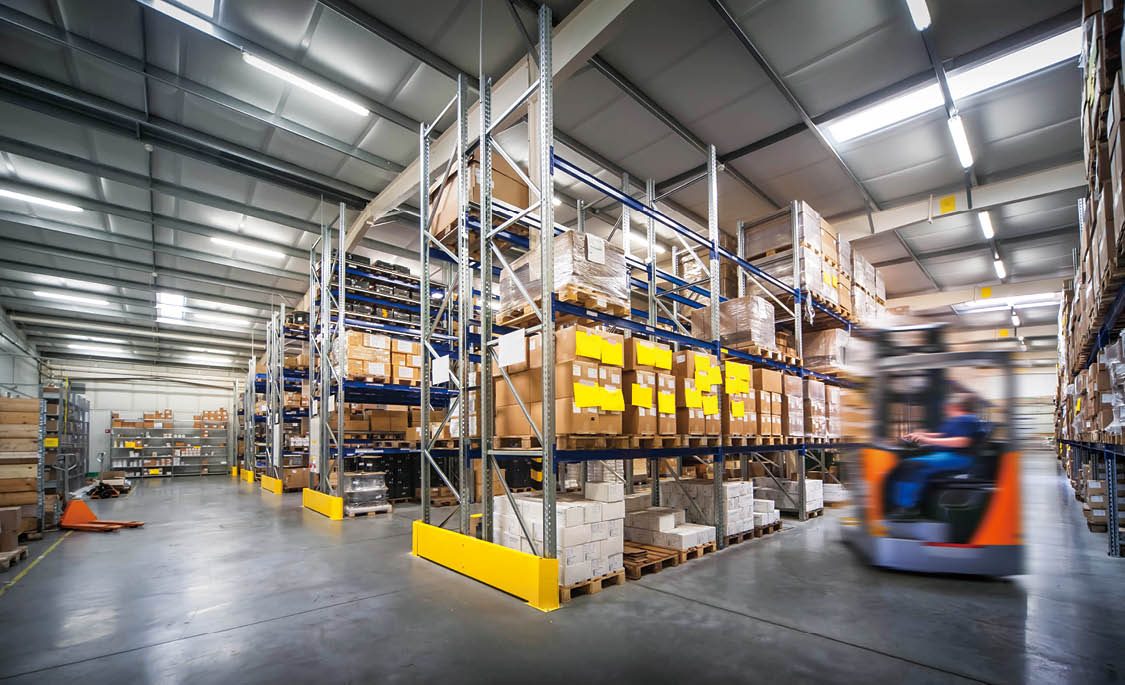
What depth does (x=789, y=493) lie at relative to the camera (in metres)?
9.23

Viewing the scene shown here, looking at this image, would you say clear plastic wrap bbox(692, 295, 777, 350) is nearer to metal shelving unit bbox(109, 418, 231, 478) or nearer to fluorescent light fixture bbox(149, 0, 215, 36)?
fluorescent light fixture bbox(149, 0, 215, 36)

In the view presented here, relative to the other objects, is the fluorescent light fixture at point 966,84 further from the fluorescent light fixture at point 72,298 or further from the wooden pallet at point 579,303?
the fluorescent light fixture at point 72,298

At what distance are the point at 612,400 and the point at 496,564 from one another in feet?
6.24

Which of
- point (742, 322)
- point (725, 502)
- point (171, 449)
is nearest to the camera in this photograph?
point (725, 502)

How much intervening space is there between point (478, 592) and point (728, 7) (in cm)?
708

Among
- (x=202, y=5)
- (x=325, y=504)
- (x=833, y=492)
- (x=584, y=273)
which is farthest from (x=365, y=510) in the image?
(x=833, y=492)

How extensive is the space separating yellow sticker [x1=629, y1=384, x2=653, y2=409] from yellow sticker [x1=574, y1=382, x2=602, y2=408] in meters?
0.56

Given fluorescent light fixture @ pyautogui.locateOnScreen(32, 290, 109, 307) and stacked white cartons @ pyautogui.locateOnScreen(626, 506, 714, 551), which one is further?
fluorescent light fixture @ pyautogui.locateOnScreen(32, 290, 109, 307)

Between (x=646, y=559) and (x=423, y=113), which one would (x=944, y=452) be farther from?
(x=423, y=113)

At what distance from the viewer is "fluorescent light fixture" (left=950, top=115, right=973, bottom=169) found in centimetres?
795

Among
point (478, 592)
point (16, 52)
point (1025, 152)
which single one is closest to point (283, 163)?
point (16, 52)

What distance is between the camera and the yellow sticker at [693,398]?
243 inches

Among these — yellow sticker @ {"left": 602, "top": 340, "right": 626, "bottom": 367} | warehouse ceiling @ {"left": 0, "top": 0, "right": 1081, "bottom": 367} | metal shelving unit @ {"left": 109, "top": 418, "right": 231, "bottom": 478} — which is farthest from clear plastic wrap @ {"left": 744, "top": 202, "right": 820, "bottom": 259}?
metal shelving unit @ {"left": 109, "top": 418, "right": 231, "bottom": 478}

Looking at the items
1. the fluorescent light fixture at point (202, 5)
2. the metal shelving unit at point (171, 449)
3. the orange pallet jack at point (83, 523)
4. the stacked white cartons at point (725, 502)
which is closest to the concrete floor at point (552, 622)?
the stacked white cartons at point (725, 502)
